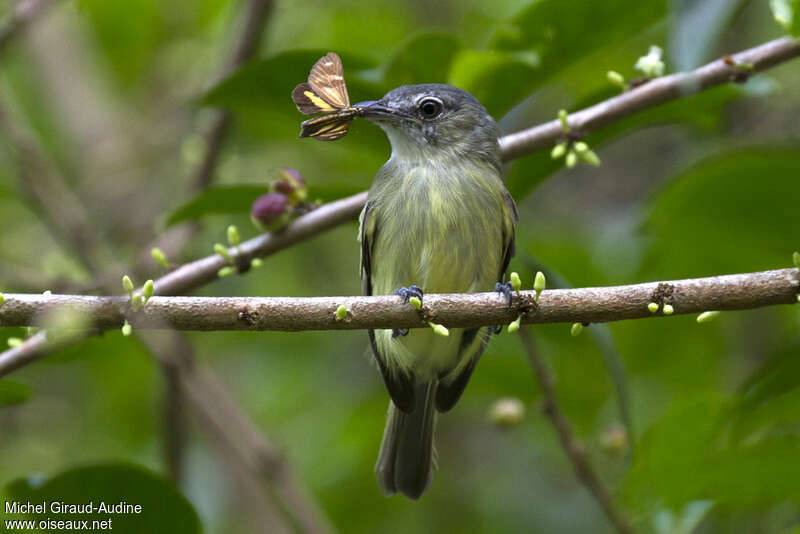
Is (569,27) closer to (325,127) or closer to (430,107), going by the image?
(430,107)

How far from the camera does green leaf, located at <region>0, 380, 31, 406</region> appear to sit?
9.59ft

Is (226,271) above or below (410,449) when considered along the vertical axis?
above

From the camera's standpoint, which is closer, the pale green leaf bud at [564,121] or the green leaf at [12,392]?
the green leaf at [12,392]

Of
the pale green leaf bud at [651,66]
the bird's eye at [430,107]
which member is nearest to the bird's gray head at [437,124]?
the bird's eye at [430,107]

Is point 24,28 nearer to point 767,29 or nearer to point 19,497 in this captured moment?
point 19,497

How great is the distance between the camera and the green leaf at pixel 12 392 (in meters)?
2.92

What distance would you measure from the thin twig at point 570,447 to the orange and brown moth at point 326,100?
1.26m

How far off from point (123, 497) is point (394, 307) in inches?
46.6

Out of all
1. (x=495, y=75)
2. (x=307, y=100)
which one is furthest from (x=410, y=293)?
(x=495, y=75)

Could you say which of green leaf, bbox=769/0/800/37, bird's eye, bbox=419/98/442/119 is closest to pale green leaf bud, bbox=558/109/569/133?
bird's eye, bbox=419/98/442/119

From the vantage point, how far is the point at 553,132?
3.37 meters

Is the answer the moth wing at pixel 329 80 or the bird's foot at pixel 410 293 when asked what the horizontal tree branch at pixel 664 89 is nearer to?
the bird's foot at pixel 410 293

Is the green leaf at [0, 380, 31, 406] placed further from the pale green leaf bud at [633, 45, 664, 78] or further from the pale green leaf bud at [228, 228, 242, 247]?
the pale green leaf bud at [633, 45, 664, 78]

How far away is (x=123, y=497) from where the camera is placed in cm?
301
